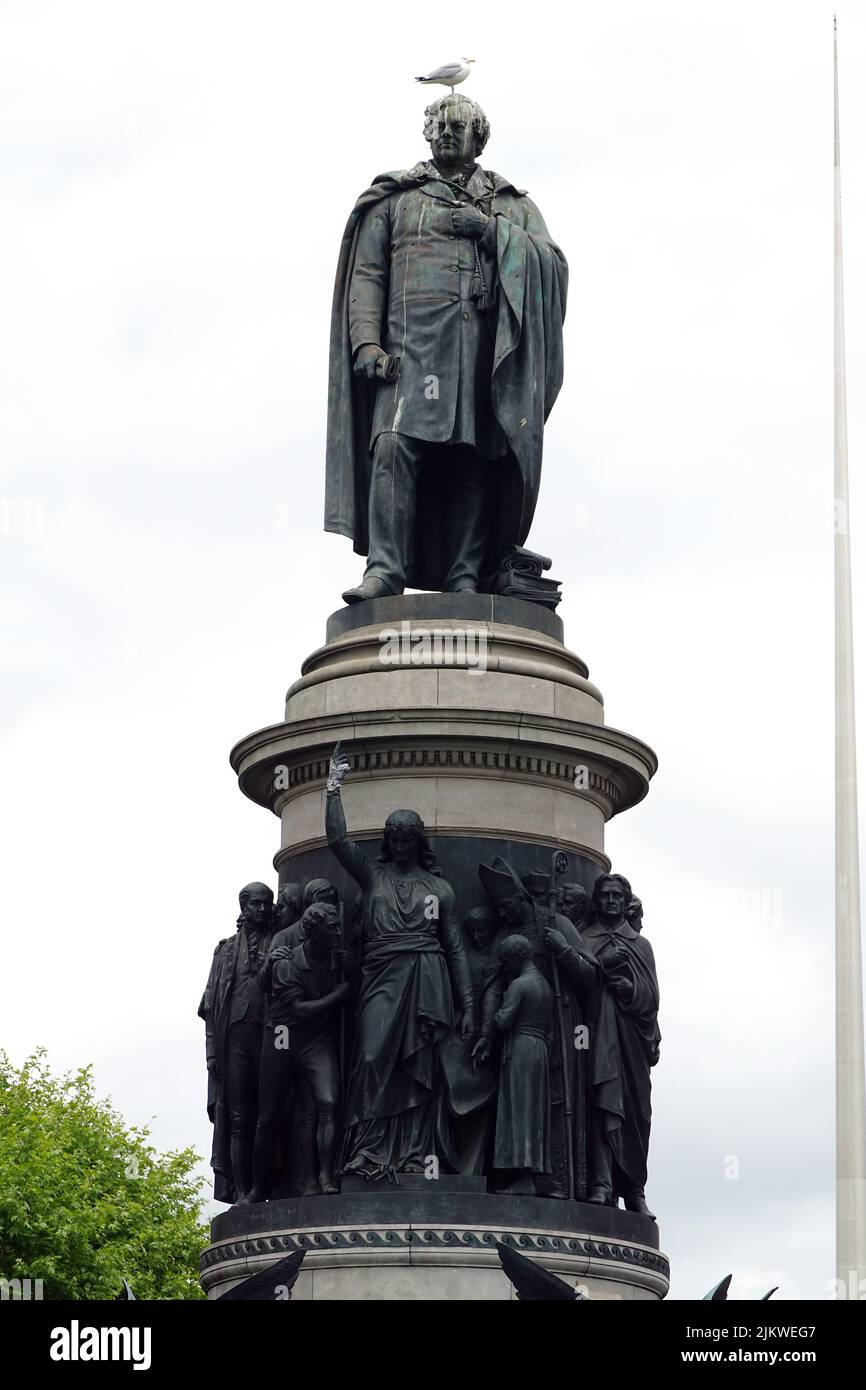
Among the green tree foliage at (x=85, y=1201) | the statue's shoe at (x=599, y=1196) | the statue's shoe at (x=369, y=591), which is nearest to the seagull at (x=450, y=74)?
the statue's shoe at (x=369, y=591)

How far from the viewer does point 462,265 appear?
26.9 m

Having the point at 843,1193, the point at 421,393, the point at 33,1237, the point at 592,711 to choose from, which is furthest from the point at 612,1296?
the point at 33,1237

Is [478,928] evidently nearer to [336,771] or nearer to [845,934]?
[336,771]

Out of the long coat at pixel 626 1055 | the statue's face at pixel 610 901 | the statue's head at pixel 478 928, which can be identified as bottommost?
the long coat at pixel 626 1055

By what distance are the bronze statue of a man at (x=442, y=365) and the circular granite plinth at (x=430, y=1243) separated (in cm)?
549

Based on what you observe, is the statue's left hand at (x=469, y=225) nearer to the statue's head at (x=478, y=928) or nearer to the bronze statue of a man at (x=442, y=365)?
the bronze statue of a man at (x=442, y=365)

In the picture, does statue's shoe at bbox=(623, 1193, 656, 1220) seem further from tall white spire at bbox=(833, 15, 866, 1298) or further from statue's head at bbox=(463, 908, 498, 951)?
tall white spire at bbox=(833, 15, 866, 1298)

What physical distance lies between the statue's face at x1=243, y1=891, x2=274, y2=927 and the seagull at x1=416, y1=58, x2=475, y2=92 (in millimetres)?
7666

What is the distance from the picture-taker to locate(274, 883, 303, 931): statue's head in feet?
81.1

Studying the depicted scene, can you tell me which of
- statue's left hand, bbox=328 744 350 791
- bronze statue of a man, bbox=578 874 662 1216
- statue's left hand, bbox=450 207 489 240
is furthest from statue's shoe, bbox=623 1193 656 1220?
statue's left hand, bbox=450 207 489 240

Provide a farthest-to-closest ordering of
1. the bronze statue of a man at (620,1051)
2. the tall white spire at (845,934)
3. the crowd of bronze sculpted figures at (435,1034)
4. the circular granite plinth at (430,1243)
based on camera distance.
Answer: the tall white spire at (845,934) → the bronze statue of a man at (620,1051) → the crowd of bronze sculpted figures at (435,1034) → the circular granite plinth at (430,1243)

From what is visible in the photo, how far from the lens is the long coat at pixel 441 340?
87.5ft
